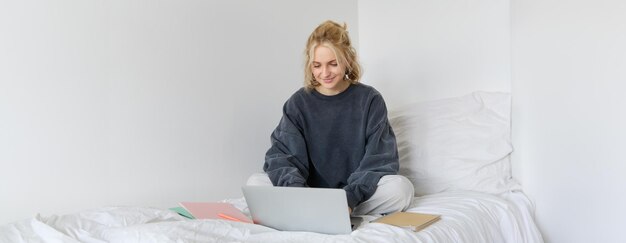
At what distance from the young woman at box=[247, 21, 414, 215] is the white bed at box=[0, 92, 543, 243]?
15 cm

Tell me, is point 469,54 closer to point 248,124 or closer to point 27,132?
point 248,124

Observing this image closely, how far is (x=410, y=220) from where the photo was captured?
43.1 inches

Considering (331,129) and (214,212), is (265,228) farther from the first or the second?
(331,129)

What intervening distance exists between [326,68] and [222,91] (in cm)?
42

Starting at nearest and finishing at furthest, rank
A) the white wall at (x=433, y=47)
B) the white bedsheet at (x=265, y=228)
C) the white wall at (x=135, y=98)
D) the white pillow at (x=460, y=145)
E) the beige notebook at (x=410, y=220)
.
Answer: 1. the white bedsheet at (x=265, y=228)
2. the beige notebook at (x=410, y=220)
3. the white wall at (x=135, y=98)
4. the white pillow at (x=460, y=145)
5. the white wall at (x=433, y=47)

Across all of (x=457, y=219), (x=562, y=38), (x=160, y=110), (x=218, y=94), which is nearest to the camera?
(x=457, y=219)

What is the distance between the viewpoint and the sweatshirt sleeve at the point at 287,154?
1.33m

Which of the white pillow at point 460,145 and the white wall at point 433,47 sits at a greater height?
the white wall at point 433,47

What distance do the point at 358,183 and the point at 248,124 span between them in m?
0.59

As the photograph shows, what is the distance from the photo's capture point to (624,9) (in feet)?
3.90

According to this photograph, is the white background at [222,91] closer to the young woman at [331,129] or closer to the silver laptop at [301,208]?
the young woman at [331,129]

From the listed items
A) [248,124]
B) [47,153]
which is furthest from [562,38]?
[47,153]

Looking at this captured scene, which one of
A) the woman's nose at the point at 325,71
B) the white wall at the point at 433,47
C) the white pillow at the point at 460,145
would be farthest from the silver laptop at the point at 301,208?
the white wall at the point at 433,47

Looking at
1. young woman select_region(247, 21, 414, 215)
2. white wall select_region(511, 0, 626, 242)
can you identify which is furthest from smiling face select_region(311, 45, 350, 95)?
white wall select_region(511, 0, 626, 242)
